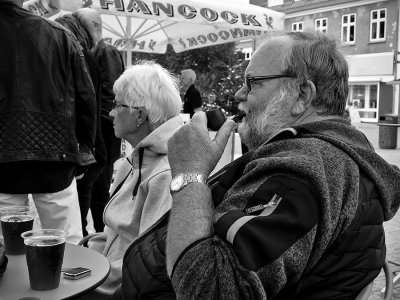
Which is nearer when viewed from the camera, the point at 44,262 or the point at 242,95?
the point at 44,262

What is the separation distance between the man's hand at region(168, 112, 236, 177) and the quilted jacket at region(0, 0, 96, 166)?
148 cm

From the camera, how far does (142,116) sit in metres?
2.80

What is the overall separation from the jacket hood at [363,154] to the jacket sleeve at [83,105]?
1.93m

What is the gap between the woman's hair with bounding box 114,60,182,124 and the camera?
2.77 metres

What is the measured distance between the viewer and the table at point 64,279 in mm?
1685

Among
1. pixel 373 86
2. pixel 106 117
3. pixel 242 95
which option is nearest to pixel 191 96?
pixel 106 117

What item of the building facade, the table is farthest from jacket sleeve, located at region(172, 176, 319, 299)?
the building facade

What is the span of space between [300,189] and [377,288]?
2.96m

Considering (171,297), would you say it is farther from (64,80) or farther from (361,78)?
(361,78)

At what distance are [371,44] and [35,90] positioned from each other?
98.2 ft

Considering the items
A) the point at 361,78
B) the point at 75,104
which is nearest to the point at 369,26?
the point at 361,78

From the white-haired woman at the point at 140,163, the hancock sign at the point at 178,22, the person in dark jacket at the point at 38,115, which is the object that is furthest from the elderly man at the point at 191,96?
the white-haired woman at the point at 140,163

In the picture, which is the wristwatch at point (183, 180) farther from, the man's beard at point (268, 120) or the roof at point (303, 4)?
the roof at point (303, 4)

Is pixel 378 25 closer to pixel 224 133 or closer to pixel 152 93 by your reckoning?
pixel 152 93
